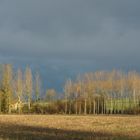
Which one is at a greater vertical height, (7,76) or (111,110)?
(7,76)

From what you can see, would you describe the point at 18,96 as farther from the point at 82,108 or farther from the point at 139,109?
the point at 139,109

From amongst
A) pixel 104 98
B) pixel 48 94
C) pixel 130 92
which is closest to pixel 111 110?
pixel 104 98

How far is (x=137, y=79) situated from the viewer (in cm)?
13412

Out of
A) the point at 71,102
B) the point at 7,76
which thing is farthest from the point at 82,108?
the point at 7,76

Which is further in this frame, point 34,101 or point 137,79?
point 137,79

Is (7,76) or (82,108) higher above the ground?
(7,76)

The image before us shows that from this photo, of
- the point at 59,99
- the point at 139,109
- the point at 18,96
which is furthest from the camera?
the point at 59,99

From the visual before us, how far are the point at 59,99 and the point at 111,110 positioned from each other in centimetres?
1776

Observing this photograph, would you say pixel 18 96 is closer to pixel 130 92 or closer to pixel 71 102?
pixel 71 102

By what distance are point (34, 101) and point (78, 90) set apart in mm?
16572

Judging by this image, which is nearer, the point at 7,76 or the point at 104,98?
the point at 7,76

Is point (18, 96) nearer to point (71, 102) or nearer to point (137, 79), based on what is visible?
point (71, 102)

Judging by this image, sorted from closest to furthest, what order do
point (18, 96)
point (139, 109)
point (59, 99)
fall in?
point (139, 109) < point (18, 96) < point (59, 99)

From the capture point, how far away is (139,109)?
363 feet
